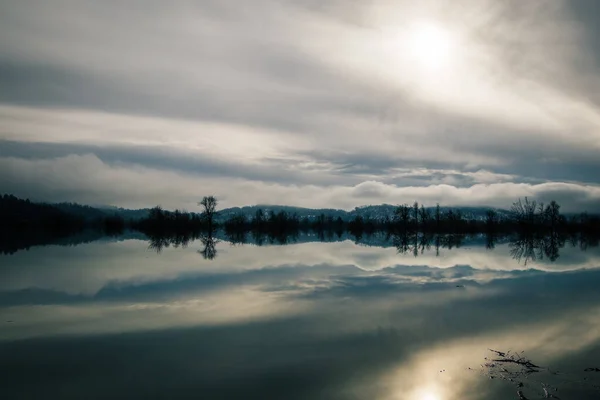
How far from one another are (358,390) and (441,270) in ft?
70.6

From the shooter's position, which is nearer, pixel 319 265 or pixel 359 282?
pixel 359 282

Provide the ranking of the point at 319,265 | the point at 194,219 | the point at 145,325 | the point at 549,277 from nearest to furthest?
the point at 145,325, the point at 549,277, the point at 319,265, the point at 194,219

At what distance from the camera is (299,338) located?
479 inches

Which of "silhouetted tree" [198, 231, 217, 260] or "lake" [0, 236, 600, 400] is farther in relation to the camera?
"silhouetted tree" [198, 231, 217, 260]

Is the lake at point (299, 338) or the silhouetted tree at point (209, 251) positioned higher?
the lake at point (299, 338)

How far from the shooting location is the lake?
8750 mm

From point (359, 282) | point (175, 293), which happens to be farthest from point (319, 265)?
point (175, 293)

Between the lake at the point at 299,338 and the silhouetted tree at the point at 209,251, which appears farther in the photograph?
the silhouetted tree at the point at 209,251

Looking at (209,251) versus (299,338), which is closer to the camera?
(299,338)

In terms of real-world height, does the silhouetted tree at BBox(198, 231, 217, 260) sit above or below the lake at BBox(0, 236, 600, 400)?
below

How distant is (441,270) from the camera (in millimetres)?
28203

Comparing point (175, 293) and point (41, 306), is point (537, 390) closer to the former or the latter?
point (175, 293)

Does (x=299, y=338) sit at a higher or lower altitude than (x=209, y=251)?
higher

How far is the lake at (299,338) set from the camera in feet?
28.7
